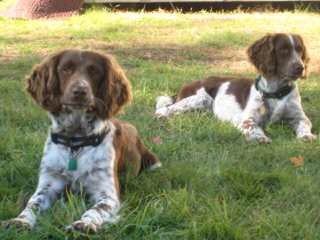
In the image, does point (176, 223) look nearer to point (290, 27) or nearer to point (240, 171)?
point (240, 171)

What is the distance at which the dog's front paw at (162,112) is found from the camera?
23.4 ft

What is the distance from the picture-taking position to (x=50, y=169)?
448 cm

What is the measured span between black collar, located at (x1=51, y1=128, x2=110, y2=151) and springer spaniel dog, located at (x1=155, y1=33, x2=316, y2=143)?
232 cm

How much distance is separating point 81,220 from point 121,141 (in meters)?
0.99

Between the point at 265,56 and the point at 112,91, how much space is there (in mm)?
2988

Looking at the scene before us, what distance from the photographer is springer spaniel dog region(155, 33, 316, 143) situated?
694 cm

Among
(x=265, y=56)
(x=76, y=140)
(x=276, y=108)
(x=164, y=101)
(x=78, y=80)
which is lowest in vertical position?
(x=164, y=101)

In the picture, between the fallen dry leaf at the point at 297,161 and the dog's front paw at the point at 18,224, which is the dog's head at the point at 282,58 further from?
the dog's front paw at the point at 18,224

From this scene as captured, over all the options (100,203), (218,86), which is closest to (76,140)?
(100,203)

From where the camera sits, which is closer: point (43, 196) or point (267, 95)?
point (43, 196)

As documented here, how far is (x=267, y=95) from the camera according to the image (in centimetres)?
713

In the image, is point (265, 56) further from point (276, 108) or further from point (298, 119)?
point (298, 119)

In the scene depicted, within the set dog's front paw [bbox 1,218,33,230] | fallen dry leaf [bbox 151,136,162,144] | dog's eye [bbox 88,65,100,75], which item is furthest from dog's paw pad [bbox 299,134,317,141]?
dog's front paw [bbox 1,218,33,230]


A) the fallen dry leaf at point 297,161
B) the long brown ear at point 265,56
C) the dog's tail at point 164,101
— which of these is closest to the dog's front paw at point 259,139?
the fallen dry leaf at point 297,161
